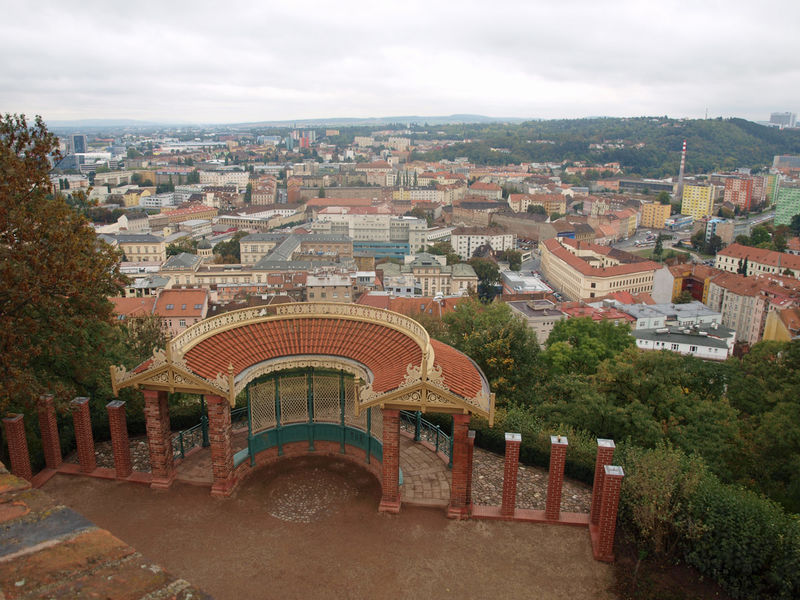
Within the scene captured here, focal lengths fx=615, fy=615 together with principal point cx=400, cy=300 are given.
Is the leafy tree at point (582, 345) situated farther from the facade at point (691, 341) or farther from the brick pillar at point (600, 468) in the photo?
the brick pillar at point (600, 468)

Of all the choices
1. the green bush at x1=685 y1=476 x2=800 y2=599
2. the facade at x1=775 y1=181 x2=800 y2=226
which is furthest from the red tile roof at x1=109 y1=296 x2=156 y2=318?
the facade at x1=775 y1=181 x2=800 y2=226

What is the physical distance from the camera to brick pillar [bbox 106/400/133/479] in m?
15.9

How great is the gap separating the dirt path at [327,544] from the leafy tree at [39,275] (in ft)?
11.2

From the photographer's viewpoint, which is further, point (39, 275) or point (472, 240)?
point (472, 240)

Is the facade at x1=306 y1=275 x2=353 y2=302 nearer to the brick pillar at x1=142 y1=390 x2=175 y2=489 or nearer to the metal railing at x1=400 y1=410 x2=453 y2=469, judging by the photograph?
the metal railing at x1=400 y1=410 x2=453 y2=469

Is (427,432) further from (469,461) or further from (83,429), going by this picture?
(83,429)

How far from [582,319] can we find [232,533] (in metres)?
32.2

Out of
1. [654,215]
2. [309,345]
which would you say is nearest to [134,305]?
[309,345]

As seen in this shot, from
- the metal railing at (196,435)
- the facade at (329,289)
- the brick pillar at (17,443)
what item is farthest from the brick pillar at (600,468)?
the facade at (329,289)

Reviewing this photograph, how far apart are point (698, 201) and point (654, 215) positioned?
41.6 ft

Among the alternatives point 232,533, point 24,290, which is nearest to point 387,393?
point 232,533

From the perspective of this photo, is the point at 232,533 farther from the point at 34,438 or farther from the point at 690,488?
the point at 690,488

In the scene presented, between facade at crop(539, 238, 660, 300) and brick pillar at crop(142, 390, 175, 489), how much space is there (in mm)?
72166

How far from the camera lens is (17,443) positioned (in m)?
15.4
